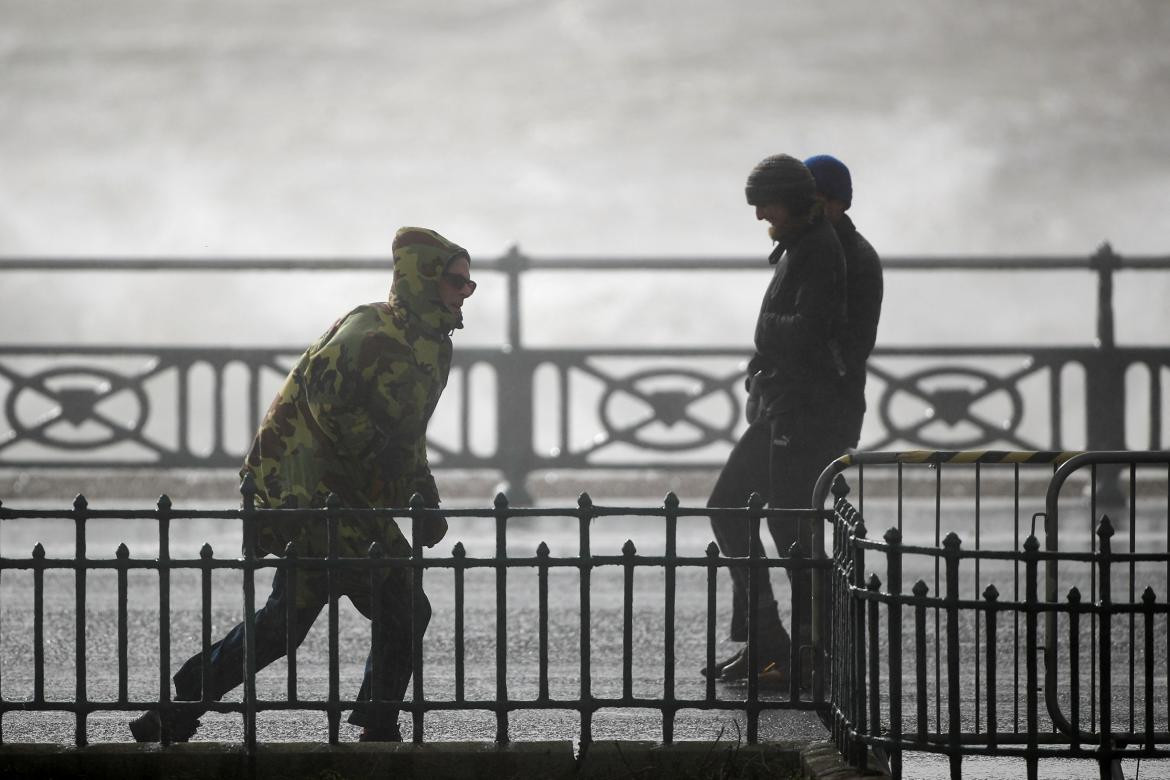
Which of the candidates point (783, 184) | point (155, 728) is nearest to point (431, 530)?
point (155, 728)

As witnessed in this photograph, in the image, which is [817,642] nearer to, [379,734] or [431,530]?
[431,530]

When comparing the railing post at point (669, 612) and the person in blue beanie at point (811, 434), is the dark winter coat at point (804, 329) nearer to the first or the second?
the person in blue beanie at point (811, 434)

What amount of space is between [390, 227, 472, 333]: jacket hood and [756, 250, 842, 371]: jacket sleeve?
165 cm

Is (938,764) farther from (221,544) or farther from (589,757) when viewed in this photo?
(221,544)

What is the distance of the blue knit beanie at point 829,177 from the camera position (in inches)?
296

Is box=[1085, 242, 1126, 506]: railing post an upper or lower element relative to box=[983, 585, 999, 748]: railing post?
upper

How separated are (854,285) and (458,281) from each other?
6.50 feet

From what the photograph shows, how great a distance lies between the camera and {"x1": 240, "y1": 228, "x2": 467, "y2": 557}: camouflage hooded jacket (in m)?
5.91

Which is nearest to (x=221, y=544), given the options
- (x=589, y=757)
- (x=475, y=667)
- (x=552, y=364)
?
(x=552, y=364)

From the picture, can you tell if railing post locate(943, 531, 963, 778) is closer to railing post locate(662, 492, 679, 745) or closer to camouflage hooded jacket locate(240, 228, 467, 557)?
railing post locate(662, 492, 679, 745)

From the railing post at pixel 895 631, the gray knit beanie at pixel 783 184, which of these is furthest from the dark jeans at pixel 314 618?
the gray knit beanie at pixel 783 184

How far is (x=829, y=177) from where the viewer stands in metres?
7.54

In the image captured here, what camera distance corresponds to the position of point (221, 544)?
12359mm

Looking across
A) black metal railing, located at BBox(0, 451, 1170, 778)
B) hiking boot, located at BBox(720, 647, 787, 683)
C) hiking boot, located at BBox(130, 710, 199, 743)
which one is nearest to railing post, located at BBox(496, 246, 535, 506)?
black metal railing, located at BBox(0, 451, 1170, 778)
